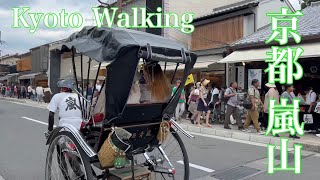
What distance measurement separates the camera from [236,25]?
18500mm

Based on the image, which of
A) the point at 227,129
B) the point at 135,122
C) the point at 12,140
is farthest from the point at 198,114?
the point at 135,122

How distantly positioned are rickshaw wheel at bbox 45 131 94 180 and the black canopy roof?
1081mm

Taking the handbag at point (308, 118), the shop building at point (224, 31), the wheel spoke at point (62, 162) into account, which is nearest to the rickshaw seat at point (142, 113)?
the wheel spoke at point (62, 162)

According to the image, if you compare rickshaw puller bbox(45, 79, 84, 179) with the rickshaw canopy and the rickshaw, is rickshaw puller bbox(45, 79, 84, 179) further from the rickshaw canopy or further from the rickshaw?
the rickshaw canopy

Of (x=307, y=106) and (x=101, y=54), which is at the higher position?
(x=101, y=54)

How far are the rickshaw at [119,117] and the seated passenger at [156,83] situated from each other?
0.10 m

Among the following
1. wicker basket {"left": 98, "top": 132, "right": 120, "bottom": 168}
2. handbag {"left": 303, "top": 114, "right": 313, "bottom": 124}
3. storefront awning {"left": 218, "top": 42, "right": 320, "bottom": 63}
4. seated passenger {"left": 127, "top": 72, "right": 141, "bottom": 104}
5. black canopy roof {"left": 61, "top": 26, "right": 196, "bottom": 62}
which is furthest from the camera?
storefront awning {"left": 218, "top": 42, "right": 320, "bottom": 63}

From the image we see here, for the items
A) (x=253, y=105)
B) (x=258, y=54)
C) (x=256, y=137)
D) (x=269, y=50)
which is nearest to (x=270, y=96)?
(x=253, y=105)

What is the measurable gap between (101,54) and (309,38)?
10.7 meters

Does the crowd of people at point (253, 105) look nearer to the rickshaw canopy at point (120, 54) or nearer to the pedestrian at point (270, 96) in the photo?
the pedestrian at point (270, 96)

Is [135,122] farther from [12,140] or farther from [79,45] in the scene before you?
[12,140]

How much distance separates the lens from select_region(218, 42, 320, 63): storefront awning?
12.2 metres

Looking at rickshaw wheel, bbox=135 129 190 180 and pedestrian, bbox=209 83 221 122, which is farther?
pedestrian, bbox=209 83 221 122

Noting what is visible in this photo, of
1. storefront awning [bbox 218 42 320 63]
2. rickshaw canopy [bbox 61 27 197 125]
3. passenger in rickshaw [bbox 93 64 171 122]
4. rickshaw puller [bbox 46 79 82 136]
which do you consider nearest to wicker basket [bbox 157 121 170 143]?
passenger in rickshaw [bbox 93 64 171 122]
